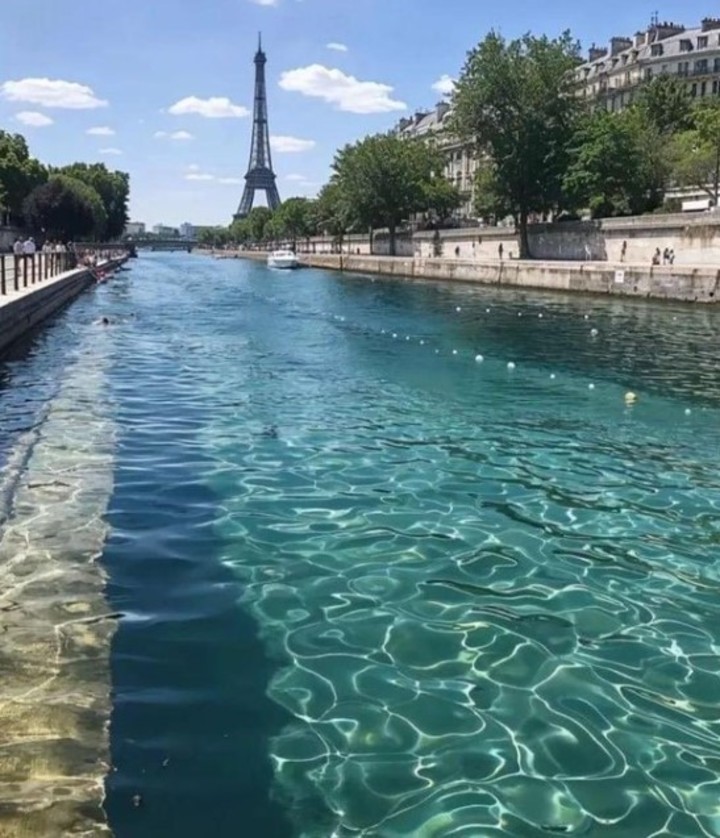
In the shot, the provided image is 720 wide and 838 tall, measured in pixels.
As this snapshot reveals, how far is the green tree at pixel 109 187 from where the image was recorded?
141375 millimetres

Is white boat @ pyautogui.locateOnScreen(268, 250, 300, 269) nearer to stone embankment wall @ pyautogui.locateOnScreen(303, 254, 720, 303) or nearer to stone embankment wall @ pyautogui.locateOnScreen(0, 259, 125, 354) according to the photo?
stone embankment wall @ pyautogui.locateOnScreen(303, 254, 720, 303)

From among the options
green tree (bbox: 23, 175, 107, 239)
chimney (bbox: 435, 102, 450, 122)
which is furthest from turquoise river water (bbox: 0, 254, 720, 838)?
chimney (bbox: 435, 102, 450, 122)

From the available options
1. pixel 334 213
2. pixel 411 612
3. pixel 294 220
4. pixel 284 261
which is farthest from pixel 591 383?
pixel 294 220

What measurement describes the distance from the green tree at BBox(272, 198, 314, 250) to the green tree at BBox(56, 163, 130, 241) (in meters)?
27.1

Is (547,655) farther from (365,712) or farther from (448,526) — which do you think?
(448,526)

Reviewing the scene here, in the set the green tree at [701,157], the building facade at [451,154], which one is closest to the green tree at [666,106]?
the green tree at [701,157]

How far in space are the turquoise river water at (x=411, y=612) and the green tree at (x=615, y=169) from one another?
162ft

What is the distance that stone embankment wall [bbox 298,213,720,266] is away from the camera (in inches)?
1959

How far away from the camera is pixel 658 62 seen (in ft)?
391

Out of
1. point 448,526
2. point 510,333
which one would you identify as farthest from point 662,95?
point 448,526

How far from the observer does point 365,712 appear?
19.0ft

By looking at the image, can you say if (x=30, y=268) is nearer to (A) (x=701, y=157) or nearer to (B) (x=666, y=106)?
(A) (x=701, y=157)

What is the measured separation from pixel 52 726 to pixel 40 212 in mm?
93514

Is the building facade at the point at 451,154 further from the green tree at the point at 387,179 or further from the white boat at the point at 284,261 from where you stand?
the white boat at the point at 284,261
